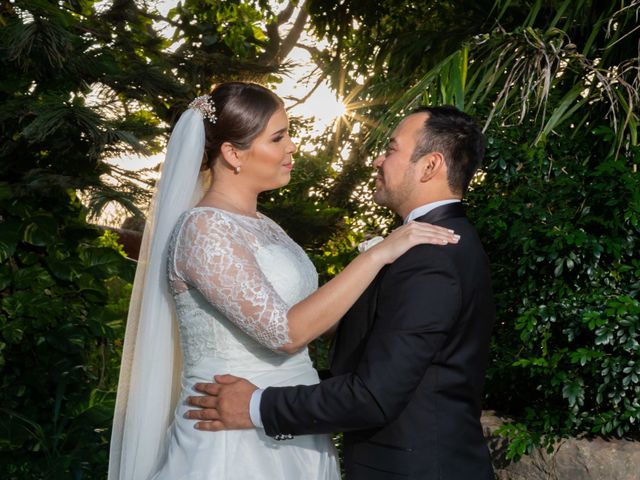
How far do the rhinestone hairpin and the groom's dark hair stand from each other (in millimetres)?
738

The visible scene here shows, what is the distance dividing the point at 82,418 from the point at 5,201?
1.33 metres

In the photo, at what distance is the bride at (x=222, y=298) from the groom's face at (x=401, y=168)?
0.73 ft

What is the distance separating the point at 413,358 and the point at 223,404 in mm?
643

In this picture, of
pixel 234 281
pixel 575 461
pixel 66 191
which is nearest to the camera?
pixel 234 281

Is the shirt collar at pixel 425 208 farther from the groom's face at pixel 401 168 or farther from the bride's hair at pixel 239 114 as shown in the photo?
the bride's hair at pixel 239 114

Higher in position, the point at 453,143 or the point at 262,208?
the point at 262,208

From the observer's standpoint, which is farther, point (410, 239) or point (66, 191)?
point (66, 191)

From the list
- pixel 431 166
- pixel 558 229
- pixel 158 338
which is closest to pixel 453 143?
pixel 431 166

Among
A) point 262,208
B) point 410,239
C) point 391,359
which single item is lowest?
point 391,359

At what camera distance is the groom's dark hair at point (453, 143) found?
2352mm

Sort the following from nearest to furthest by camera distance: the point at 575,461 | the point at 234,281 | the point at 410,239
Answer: the point at 410,239, the point at 234,281, the point at 575,461

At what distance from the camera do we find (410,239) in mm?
2129

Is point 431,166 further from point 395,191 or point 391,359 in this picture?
point 391,359

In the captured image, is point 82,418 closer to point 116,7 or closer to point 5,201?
point 5,201
